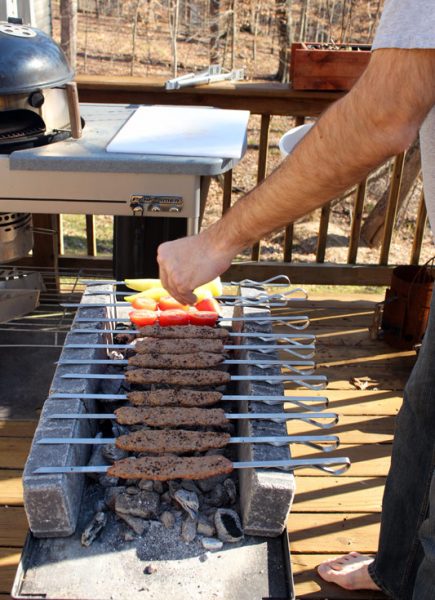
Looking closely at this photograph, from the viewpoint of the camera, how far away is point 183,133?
2.69m

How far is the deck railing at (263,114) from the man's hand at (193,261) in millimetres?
2195

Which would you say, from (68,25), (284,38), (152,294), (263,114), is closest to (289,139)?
(152,294)

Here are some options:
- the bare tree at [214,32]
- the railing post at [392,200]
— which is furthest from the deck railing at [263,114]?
A: the bare tree at [214,32]

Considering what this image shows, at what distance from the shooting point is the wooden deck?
231 cm

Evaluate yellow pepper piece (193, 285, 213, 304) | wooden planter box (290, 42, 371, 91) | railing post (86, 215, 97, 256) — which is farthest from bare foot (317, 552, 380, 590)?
railing post (86, 215, 97, 256)

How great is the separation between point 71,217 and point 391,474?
21.3ft

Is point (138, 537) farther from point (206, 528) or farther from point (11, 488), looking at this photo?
point (11, 488)

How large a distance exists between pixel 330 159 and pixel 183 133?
1428mm

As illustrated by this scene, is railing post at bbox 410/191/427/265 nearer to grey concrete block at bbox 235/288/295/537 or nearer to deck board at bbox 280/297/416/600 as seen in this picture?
deck board at bbox 280/297/416/600

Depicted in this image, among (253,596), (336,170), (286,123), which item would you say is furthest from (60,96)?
(286,123)

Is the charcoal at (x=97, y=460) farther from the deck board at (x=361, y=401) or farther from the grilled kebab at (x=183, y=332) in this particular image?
the deck board at (x=361, y=401)

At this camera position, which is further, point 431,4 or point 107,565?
point 107,565

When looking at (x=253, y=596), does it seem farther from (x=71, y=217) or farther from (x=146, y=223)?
(x=71, y=217)

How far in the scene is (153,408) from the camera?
189cm
